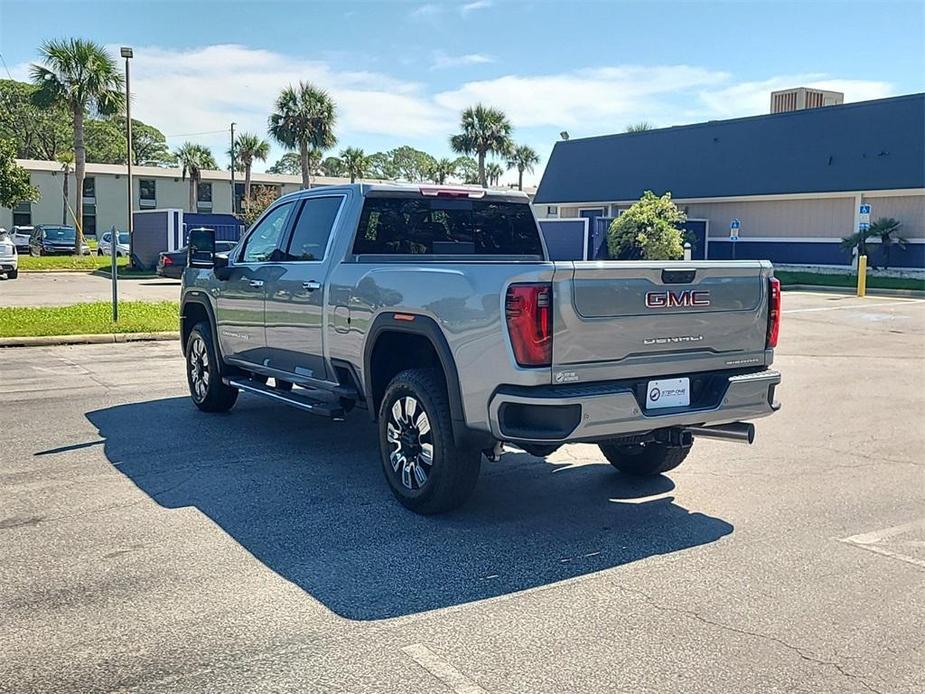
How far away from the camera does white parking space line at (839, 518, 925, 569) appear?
5.09 metres

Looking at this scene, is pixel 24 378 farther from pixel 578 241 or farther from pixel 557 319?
pixel 578 241

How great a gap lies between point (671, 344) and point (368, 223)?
2641 millimetres

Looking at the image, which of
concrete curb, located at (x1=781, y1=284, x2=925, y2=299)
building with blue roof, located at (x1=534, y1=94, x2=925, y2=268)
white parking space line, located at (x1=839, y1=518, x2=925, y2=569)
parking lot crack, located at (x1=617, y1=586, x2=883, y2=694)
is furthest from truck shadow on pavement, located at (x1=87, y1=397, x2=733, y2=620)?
building with blue roof, located at (x1=534, y1=94, x2=925, y2=268)

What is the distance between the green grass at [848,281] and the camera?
2964cm

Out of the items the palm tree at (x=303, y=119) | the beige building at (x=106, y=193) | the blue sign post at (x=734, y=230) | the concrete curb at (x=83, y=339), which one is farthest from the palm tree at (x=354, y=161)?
the concrete curb at (x=83, y=339)

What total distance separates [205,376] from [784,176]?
107 ft

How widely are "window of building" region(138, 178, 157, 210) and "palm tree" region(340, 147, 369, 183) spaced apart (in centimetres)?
1472

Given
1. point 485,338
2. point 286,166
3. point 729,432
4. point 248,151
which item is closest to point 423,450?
point 485,338

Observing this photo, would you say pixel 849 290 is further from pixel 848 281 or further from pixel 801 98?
pixel 801 98

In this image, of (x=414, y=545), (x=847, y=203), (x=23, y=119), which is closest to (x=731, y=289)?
(x=414, y=545)

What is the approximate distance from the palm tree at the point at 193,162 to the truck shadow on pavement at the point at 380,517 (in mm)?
63321

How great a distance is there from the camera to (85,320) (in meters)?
15.7

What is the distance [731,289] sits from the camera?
5633mm

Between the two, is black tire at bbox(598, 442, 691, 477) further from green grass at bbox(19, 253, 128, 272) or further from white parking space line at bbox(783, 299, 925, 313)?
green grass at bbox(19, 253, 128, 272)
